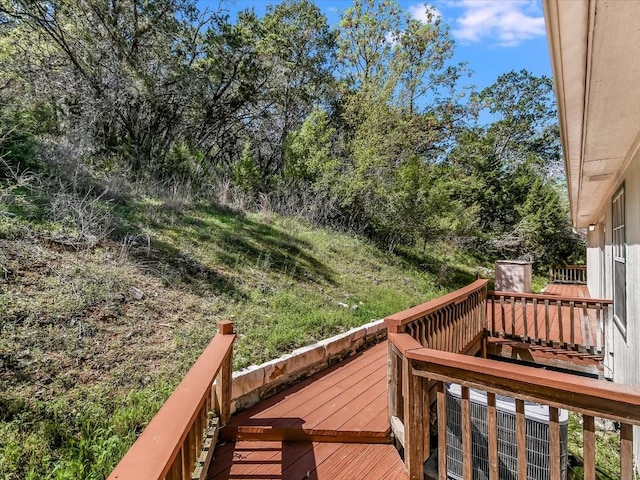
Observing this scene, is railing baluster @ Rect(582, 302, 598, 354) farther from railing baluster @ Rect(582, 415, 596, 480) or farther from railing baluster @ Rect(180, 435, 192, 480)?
railing baluster @ Rect(180, 435, 192, 480)

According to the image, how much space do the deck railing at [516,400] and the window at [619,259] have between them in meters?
2.65

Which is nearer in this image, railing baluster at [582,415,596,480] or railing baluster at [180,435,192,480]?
railing baluster at [582,415,596,480]

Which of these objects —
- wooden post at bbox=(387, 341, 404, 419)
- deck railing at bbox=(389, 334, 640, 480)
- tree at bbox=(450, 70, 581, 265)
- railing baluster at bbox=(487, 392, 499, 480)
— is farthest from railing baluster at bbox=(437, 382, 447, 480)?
tree at bbox=(450, 70, 581, 265)

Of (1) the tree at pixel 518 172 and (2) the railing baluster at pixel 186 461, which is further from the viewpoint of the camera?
(1) the tree at pixel 518 172

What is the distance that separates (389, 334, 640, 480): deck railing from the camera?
4.62 feet

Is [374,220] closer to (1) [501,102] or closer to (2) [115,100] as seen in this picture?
(2) [115,100]

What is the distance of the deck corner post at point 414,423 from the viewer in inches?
85.8

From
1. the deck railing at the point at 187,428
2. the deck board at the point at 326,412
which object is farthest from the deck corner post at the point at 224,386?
the deck board at the point at 326,412

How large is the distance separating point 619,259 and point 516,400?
3589mm

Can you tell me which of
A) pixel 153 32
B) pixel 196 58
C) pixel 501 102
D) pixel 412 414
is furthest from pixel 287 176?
pixel 501 102

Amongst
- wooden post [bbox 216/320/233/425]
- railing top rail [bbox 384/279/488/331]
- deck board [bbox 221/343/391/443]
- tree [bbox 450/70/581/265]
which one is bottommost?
deck board [bbox 221/343/391/443]

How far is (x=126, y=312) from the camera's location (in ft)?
11.6

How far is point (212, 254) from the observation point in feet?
18.5

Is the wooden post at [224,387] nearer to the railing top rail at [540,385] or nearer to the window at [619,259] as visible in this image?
the railing top rail at [540,385]
